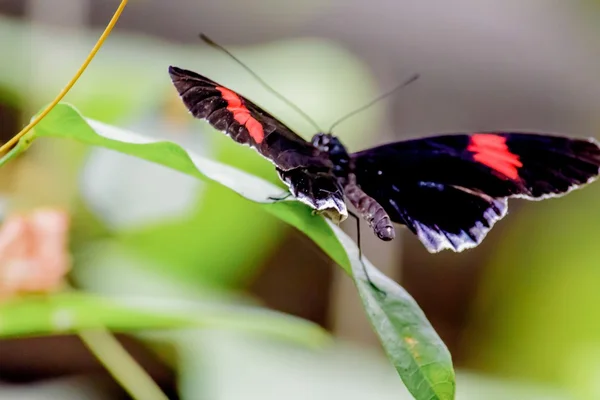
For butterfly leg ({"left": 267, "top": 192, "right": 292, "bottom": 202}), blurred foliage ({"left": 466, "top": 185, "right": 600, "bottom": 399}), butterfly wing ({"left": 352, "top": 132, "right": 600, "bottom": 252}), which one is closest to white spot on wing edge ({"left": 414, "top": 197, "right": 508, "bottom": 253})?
butterfly wing ({"left": 352, "top": 132, "right": 600, "bottom": 252})

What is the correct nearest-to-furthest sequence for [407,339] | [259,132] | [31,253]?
[407,339]
[259,132]
[31,253]

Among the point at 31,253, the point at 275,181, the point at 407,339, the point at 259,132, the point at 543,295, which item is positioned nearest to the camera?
the point at 407,339

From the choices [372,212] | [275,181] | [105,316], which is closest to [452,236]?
[372,212]

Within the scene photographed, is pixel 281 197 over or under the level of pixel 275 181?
under

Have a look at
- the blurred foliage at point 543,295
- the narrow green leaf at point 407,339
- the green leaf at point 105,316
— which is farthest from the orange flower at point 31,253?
the blurred foliage at point 543,295

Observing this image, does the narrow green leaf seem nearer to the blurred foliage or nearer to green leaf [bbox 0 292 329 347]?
green leaf [bbox 0 292 329 347]

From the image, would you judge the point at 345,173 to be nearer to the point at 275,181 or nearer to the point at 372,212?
the point at 372,212

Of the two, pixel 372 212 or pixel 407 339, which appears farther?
pixel 372 212

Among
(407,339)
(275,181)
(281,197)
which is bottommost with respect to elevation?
(407,339)
